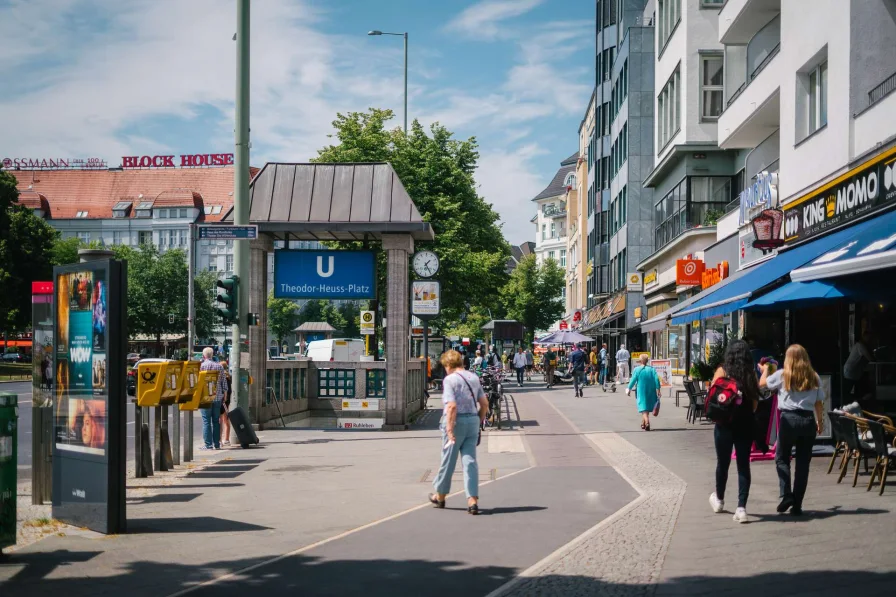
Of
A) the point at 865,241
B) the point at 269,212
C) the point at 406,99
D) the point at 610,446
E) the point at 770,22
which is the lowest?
the point at 610,446

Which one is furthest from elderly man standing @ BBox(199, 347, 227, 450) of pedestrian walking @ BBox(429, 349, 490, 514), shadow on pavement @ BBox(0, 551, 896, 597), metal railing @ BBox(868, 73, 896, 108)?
metal railing @ BBox(868, 73, 896, 108)

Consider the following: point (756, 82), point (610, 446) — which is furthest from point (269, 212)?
point (756, 82)

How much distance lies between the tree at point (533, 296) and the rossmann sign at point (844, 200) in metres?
71.7

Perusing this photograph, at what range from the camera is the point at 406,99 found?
1887 inches

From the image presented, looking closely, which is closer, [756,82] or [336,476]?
[336,476]

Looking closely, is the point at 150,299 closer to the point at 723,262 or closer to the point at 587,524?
the point at 723,262

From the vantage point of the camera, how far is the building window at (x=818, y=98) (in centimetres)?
1936

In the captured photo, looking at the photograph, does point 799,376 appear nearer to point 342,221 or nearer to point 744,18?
point 342,221

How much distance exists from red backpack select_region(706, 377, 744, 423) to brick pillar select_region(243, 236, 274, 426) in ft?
41.6

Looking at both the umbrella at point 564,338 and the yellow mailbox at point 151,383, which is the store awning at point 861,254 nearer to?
the yellow mailbox at point 151,383

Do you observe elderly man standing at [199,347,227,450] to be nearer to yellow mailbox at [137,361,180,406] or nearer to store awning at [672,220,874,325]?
yellow mailbox at [137,361,180,406]

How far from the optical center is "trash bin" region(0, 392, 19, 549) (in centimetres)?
789

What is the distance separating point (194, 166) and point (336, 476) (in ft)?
398

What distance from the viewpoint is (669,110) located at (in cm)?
3750
